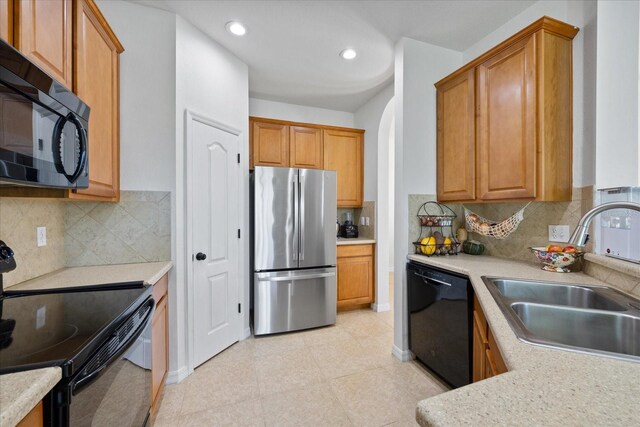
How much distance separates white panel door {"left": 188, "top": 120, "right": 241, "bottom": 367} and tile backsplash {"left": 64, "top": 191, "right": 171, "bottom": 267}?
23cm

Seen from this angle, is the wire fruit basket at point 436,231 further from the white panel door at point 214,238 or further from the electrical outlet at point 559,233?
the white panel door at point 214,238

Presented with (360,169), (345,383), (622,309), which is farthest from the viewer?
(360,169)

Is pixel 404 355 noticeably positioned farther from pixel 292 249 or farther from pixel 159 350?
pixel 159 350

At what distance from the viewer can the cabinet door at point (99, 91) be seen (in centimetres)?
142

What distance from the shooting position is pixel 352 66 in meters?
2.78

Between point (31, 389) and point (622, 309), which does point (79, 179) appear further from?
point (622, 309)

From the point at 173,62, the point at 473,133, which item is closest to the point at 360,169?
the point at 473,133

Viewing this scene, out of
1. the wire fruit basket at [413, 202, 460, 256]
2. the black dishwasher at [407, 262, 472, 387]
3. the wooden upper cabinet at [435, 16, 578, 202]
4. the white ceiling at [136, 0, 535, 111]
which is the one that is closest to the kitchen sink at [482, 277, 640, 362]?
the black dishwasher at [407, 262, 472, 387]

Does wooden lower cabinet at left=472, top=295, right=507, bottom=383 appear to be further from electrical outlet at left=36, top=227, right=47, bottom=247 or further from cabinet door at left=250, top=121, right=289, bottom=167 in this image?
cabinet door at left=250, top=121, right=289, bottom=167

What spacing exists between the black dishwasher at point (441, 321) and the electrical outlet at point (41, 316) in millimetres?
2023

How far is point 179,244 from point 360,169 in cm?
257

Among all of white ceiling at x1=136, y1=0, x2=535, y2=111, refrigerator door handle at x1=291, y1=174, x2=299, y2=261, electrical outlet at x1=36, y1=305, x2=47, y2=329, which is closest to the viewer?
electrical outlet at x1=36, y1=305, x2=47, y2=329

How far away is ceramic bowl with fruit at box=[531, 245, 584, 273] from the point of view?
1555 millimetres

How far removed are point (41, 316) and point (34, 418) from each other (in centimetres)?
48
